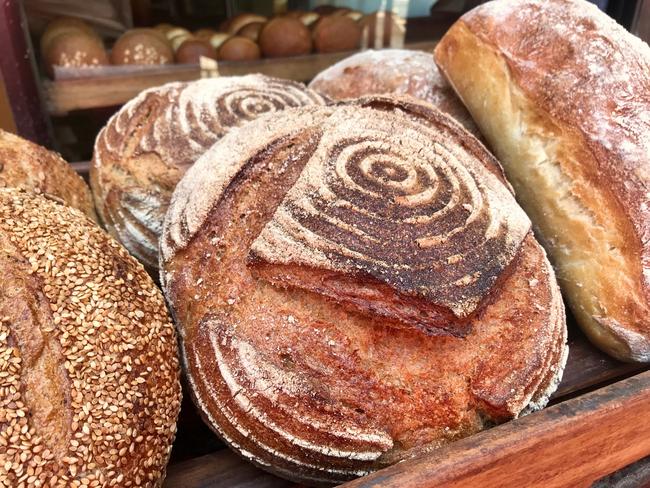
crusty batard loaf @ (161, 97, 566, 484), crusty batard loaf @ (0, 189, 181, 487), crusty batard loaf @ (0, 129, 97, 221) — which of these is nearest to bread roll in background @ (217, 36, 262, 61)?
crusty batard loaf @ (0, 129, 97, 221)

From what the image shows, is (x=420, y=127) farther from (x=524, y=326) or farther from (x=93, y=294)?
(x=93, y=294)

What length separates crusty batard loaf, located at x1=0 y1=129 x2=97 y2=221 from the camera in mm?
1203

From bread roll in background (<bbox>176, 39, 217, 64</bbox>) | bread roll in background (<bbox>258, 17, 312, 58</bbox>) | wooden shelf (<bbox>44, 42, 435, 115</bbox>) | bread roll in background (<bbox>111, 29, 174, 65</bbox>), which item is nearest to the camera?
wooden shelf (<bbox>44, 42, 435, 115</bbox>)

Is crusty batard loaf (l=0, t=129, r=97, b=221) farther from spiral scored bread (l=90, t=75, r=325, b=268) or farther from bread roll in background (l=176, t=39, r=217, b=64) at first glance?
bread roll in background (l=176, t=39, r=217, b=64)

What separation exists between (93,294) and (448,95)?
120 cm

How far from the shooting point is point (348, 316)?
969mm

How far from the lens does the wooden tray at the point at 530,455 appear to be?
806mm

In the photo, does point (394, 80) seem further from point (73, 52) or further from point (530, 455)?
point (73, 52)

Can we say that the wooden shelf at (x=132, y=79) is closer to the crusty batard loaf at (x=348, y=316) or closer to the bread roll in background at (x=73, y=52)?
the bread roll in background at (x=73, y=52)

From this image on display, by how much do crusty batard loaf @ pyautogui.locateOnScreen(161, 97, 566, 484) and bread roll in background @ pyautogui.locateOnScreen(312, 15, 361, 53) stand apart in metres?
1.70

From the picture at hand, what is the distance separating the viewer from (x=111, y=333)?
2.81ft

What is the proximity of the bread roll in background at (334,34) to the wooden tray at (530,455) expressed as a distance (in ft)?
6.55

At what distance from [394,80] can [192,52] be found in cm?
119

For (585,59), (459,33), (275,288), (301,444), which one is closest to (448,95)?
(459,33)
